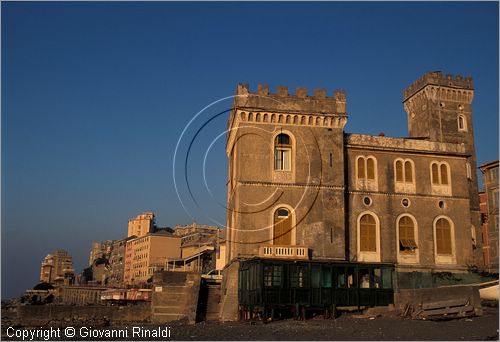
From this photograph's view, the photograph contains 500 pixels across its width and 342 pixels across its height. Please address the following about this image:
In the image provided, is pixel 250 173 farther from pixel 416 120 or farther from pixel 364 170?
pixel 416 120

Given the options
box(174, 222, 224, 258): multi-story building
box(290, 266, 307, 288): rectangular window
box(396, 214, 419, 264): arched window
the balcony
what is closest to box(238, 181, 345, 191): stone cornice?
the balcony

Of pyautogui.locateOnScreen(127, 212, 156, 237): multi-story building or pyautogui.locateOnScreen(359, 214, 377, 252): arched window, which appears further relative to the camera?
pyautogui.locateOnScreen(127, 212, 156, 237): multi-story building

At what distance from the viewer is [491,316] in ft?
85.8

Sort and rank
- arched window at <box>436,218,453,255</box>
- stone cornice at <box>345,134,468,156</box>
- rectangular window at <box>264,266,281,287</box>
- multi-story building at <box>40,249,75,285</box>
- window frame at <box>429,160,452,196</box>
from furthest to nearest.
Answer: multi-story building at <box>40,249,75,285</box>, window frame at <box>429,160,452,196</box>, stone cornice at <box>345,134,468,156</box>, arched window at <box>436,218,453,255</box>, rectangular window at <box>264,266,281,287</box>

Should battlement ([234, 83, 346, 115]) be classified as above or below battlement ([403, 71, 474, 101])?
below

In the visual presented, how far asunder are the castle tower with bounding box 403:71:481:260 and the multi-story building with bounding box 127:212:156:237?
10594 centimetres

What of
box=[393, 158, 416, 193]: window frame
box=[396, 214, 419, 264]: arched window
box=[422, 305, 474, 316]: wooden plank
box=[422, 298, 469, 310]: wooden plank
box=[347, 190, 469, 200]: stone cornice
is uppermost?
box=[393, 158, 416, 193]: window frame

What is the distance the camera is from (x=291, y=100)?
120 feet

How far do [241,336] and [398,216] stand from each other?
58.4 feet

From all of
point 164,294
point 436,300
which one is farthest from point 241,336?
point 164,294

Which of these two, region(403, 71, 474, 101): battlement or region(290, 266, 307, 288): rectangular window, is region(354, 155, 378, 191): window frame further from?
region(403, 71, 474, 101): battlement

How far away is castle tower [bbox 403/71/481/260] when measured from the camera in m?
52.8

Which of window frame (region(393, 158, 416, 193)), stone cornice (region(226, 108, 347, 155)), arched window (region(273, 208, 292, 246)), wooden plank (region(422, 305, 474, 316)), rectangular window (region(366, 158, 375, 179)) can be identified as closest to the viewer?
wooden plank (region(422, 305, 474, 316))

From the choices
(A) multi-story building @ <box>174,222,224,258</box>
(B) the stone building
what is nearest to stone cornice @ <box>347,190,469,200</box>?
(B) the stone building
